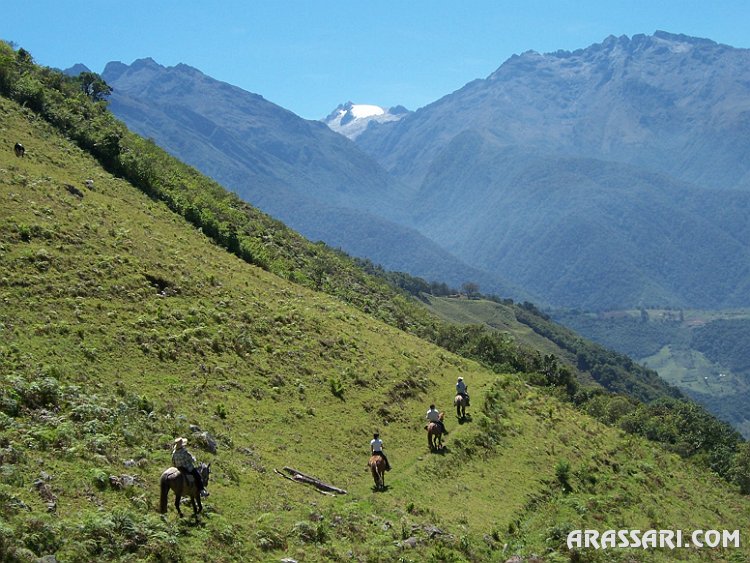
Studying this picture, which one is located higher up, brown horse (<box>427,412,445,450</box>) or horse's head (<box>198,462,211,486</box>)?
brown horse (<box>427,412,445,450</box>)

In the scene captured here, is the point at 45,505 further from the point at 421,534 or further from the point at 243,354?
the point at 243,354

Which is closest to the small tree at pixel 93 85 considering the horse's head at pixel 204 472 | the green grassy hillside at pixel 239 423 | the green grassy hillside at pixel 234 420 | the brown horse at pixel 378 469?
the green grassy hillside at pixel 234 420

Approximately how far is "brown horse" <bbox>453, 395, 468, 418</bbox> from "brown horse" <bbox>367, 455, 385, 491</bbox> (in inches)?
491

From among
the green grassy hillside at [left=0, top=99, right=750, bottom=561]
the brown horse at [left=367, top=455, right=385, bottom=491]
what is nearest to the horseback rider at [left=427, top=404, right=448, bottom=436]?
the green grassy hillside at [left=0, top=99, right=750, bottom=561]

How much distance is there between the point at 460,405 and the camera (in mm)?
44156

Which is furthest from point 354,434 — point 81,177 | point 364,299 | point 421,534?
point 364,299

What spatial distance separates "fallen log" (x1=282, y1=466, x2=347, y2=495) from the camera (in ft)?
98.5

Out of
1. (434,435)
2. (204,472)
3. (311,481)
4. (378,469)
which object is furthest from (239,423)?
(434,435)

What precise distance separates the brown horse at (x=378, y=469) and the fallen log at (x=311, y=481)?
76.1 inches

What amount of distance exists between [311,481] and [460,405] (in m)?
15.9

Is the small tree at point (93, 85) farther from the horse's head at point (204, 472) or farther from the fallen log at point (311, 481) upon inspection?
the horse's head at point (204, 472)

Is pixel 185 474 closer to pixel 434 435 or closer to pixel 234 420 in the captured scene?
pixel 234 420

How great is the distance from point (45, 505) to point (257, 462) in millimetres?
10363

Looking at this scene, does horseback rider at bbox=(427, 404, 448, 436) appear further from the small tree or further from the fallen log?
the small tree
